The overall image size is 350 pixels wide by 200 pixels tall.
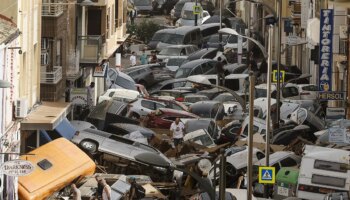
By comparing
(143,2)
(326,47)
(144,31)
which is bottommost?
(326,47)

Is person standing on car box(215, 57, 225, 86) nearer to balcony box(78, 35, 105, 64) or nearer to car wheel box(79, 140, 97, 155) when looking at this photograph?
balcony box(78, 35, 105, 64)

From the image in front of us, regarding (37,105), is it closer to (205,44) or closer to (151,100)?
(151,100)

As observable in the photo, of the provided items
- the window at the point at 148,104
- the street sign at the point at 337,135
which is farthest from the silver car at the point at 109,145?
the window at the point at 148,104

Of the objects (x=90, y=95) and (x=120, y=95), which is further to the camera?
(x=120, y=95)

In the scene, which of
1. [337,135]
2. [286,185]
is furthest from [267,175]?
[337,135]

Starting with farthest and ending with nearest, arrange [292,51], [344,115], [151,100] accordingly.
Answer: [292,51], [151,100], [344,115]

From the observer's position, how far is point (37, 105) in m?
40.9

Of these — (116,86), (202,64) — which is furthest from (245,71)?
(116,86)

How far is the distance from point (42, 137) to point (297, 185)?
791 cm

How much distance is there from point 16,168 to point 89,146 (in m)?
10.9

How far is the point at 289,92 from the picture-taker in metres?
58.8

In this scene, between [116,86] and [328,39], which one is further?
[116,86]

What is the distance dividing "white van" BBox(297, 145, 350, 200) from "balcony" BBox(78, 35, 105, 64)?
75.0 ft

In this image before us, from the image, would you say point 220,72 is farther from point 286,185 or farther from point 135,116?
point 286,185
